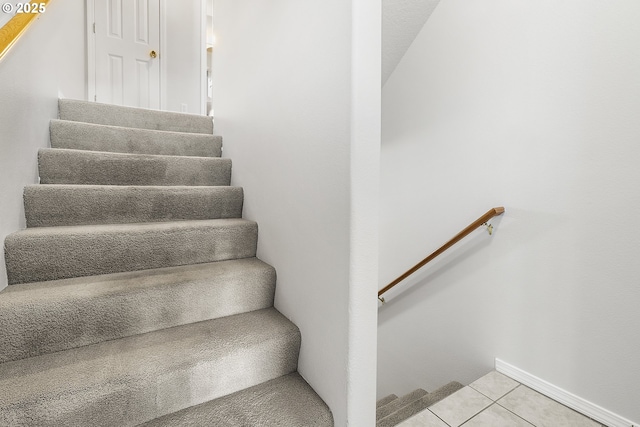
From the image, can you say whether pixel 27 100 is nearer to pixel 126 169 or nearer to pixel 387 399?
pixel 126 169

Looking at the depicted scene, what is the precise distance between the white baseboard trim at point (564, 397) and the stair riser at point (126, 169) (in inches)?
78.9

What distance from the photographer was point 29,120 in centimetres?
142

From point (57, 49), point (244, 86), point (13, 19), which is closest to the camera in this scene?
point (13, 19)

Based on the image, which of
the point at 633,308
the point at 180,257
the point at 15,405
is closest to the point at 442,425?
the point at 633,308

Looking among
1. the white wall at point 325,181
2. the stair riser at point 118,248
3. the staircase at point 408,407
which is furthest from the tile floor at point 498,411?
the stair riser at point 118,248

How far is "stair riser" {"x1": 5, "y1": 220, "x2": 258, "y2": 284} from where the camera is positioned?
118 centimetres

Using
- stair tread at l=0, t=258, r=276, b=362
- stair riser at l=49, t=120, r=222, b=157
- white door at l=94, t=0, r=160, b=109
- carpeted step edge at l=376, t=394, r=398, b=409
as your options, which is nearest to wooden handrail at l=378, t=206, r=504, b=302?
carpeted step edge at l=376, t=394, r=398, b=409

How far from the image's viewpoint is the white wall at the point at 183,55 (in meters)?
3.60

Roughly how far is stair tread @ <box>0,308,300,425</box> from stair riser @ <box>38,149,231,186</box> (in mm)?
945

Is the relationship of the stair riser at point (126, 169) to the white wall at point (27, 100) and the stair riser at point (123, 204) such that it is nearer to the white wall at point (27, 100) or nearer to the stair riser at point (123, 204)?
the white wall at point (27, 100)

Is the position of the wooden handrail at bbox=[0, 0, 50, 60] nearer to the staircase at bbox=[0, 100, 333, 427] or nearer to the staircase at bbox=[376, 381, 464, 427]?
the staircase at bbox=[0, 100, 333, 427]

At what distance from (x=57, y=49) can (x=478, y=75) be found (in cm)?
267

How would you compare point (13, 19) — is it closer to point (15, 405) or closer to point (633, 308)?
point (15, 405)

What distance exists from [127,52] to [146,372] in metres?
3.66
